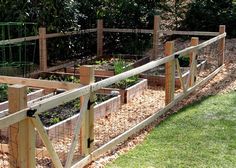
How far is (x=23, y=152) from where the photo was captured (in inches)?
133

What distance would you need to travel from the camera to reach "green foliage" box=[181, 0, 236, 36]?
12.6 meters

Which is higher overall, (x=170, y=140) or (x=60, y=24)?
(x=60, y=24)

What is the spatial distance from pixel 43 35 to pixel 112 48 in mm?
3376

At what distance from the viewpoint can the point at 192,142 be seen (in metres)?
5.43

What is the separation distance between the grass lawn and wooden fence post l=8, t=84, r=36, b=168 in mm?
1404

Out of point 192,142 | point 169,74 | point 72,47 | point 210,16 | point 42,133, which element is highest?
point 210,16

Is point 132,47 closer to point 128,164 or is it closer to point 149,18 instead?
point 149,18

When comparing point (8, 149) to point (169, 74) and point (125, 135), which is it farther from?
point (169, 74)

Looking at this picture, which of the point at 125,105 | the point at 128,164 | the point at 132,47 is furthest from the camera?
the point at 132,47

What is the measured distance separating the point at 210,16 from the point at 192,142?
7874mm

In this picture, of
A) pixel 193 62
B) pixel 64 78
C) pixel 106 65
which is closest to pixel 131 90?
pixel 193 62

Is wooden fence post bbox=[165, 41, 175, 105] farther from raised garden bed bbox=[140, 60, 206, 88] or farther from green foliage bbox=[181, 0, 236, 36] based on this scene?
green foliage bbox=[181, 0, 236, 36]

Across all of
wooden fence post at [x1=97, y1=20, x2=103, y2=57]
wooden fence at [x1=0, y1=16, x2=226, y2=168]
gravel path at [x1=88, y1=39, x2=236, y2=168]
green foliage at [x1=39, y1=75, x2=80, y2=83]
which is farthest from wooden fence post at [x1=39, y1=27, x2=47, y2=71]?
wooden fence at [x1=0, y1=16, x2=226, y2=168]

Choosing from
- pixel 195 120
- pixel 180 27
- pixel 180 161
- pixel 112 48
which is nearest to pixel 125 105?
pixel 195 120
